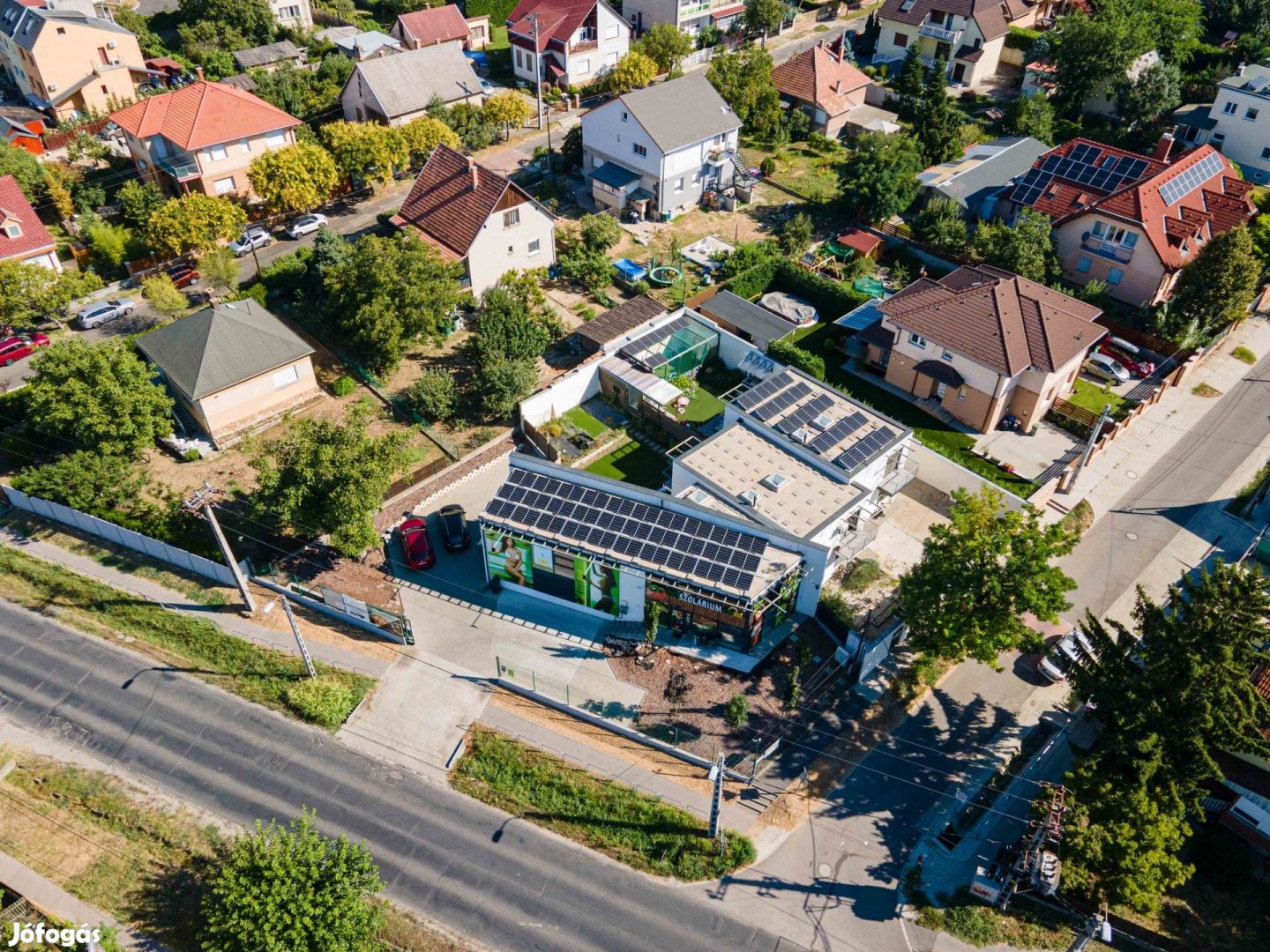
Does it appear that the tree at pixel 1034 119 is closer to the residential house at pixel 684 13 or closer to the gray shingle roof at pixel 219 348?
the residential house at pixel 684 13

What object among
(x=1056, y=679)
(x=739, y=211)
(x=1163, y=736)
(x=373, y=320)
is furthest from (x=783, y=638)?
(x=739, y=211)

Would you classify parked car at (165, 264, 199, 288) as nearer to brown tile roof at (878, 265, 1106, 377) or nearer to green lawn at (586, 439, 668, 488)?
green lawn at (586, 439, 668, 488)

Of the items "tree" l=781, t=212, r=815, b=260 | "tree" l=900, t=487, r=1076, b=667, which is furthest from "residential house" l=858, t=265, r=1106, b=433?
"tree" l=900, t=487, r=1076, b=667

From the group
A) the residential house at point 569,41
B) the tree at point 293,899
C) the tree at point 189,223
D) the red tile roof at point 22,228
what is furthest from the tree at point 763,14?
the tree at point 293,899

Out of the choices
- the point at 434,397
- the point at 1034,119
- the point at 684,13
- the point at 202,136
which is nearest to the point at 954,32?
the point at 1034,119

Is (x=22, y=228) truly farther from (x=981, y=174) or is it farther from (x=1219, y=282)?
(x=1219, y=282)

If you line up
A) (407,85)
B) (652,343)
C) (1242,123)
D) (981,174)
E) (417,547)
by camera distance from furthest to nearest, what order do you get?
(407,85)
(1242,123)
(981,174)
(652,343)
(417,547)
